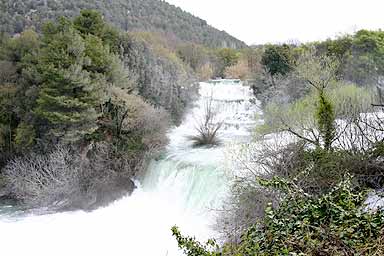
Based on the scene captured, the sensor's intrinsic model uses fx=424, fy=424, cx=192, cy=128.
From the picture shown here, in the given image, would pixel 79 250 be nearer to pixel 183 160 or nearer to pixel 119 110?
pixel 183 160

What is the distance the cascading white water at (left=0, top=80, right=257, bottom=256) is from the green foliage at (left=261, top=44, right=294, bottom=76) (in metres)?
7.65

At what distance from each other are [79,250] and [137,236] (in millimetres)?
1720

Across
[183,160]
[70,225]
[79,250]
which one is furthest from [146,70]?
[79,250]

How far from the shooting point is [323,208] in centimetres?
441

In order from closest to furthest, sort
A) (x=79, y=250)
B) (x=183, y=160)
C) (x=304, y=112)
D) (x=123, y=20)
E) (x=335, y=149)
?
(x=335, y=149) → (x=79, y=250) → (x=304, y=112) → (x=183, y=160) → (x=123, y=20)

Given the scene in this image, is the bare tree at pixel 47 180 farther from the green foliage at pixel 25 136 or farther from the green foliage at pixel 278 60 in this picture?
the green foliage at pixel 278 60

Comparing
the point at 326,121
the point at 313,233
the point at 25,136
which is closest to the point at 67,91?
the point at 25,136

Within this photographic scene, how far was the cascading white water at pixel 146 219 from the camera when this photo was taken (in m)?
12.0

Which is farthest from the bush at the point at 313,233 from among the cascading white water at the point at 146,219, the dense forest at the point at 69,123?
the dense forest at the point at 69,123

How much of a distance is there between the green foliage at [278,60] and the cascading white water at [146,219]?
765 cm

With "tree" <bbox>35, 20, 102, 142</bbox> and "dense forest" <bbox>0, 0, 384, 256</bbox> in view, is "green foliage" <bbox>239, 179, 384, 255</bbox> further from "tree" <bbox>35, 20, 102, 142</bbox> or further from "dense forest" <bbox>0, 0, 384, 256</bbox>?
"tree" <bbox>35, 20, 102, 142</bbox>

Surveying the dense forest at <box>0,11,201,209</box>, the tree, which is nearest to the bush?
the dense forest at <box>0,11,201,209</box>

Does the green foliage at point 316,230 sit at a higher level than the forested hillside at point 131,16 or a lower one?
lower

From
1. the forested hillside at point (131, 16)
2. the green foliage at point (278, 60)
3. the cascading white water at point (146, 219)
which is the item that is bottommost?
the cascading white water at point (146, 219)
